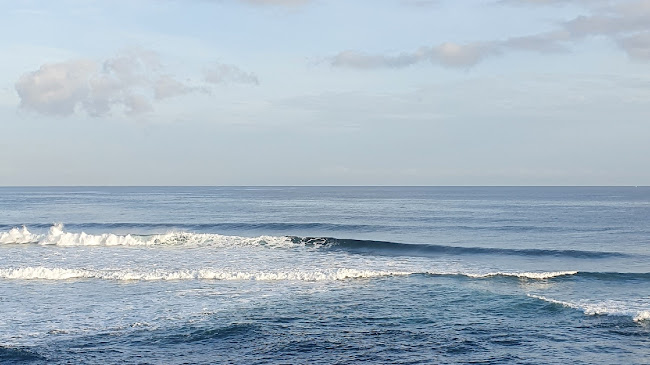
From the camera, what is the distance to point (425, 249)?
4372 cm

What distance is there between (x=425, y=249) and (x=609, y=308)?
20361 millimetres

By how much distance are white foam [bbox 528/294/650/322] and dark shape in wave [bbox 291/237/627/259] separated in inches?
633

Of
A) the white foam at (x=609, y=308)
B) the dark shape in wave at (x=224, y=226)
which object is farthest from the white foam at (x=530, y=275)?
the dark shape in wave at (x=224, y=226)

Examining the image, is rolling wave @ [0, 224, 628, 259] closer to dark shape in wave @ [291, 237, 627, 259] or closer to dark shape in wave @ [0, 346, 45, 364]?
dark shape in wave @ [291, 237, 627, 259]

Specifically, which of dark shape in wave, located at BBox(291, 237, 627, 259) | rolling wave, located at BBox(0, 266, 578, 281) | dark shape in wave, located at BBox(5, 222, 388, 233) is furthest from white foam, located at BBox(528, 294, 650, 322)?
dark shape in wave, located at BBox(5, 222, 388, 233)

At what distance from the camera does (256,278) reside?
1206 inches

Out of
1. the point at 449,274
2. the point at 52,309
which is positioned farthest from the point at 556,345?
the point at 52,309

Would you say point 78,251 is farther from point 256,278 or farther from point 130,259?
point 256,278

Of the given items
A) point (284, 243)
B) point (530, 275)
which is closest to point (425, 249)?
point (284, 243)

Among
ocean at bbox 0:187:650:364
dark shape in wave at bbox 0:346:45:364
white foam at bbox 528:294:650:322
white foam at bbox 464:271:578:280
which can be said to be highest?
white foam at bbox 464:271:578:280

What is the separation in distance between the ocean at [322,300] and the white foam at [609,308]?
116 mm

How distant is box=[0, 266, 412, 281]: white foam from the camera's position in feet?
100

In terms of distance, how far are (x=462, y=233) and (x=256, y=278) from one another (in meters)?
29.1

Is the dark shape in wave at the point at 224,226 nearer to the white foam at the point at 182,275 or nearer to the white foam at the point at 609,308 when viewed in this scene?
the white foam at the point at 182,275
